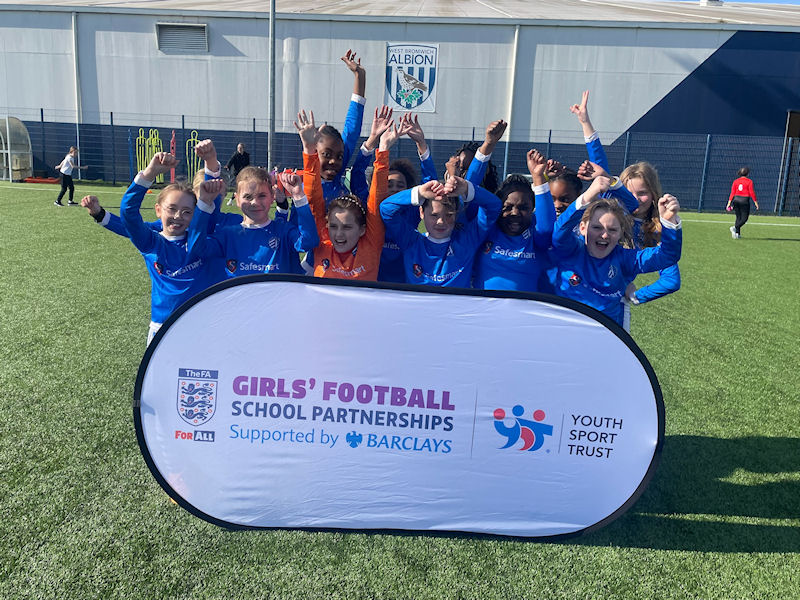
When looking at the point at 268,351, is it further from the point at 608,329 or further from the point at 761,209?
the point at 761,209

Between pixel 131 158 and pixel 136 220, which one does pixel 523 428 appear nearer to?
pixel 136 220

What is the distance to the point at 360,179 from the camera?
4.02 meters

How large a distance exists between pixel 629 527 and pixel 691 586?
421 millimetres

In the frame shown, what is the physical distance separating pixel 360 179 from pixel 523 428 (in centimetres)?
221

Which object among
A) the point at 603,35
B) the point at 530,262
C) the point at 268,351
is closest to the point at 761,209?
the point at 603,35

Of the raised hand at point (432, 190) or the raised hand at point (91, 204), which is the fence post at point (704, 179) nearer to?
the raised hand at point (432, 190)

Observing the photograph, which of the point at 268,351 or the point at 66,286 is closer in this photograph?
the point at 268,351

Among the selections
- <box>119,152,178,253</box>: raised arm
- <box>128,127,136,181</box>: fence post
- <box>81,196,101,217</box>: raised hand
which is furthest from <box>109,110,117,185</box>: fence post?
<box>119,152,178,253</box>: raised arm

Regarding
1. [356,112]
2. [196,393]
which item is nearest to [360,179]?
[356,112]

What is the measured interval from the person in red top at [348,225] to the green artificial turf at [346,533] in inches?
50.4

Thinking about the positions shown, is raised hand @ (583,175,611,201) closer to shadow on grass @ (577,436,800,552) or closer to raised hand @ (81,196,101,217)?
shadow on grass @ (577,436,800,552)

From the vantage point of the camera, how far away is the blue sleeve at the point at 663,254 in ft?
9.45

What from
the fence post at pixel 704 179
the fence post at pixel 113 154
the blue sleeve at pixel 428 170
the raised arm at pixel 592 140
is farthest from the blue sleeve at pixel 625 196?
the fence post at pixel 113 154

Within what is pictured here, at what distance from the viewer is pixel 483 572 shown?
8.18 ft
